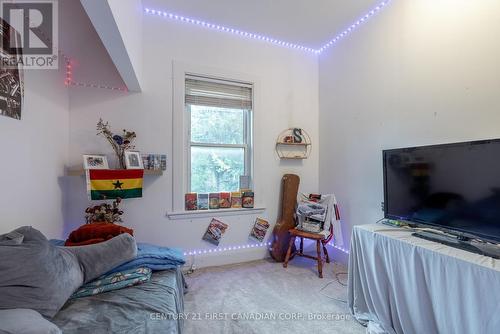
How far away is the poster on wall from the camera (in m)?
1.33

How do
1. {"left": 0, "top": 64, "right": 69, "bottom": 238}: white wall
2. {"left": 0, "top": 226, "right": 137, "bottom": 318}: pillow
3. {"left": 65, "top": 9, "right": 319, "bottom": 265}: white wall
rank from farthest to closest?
{"left": 65, "top": 9, "right": 319, "bottom": 265}: white wall < {"left": 0, "top": 64, "right": 69, "bottom": 238}: white wall < {"left": 0, "top": 226, "right": 137, "bottom": 318}: pillow

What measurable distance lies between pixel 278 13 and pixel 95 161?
93.5 inches

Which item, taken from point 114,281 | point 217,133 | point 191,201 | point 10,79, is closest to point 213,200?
point 191,201

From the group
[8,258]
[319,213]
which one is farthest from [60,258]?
[319,213]

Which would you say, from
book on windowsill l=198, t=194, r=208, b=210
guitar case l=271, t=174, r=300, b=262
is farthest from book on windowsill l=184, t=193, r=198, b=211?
guitar case l=271, t=174, r=300, b=262

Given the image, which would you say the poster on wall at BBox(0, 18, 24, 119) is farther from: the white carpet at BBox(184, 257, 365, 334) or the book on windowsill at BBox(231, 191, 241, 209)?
the book on windowsill at BBox(231, 191, 241, 209)

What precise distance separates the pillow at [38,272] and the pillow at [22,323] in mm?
78

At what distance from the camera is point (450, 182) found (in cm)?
156

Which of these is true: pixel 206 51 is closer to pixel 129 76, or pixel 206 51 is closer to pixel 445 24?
pixel 129 76

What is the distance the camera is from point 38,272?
1077 mm

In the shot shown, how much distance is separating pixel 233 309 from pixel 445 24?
2.80 metres

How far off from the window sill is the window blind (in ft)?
4.06

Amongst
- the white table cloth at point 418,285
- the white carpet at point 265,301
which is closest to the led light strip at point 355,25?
the white table cloth at point 418,285

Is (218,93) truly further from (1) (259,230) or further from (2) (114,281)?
(2) (114,281)
